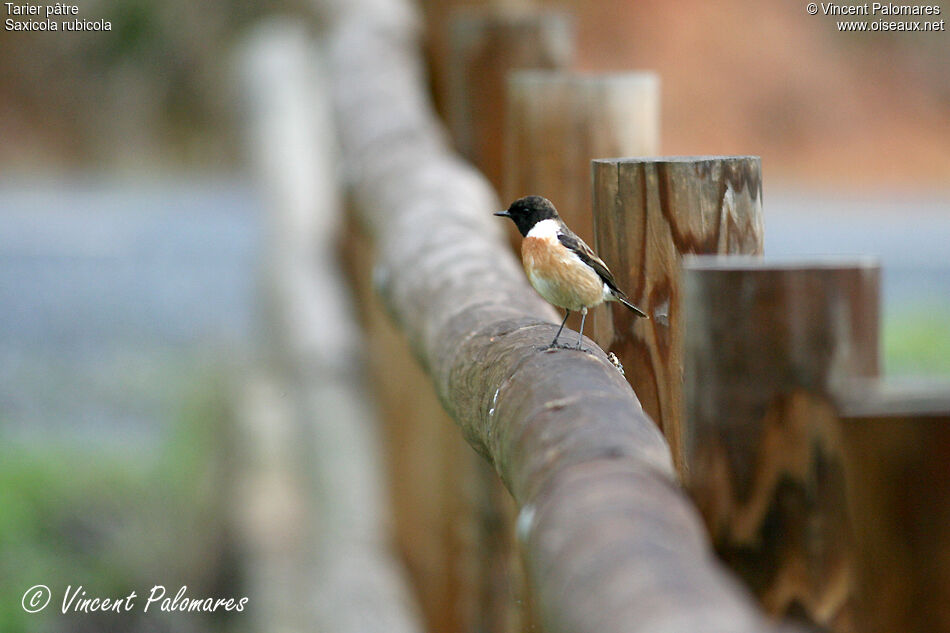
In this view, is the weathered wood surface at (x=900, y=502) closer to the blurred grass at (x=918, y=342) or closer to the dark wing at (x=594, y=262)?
the dark wing at (x=594, y=262)

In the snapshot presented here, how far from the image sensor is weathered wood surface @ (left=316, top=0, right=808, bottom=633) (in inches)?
29.2

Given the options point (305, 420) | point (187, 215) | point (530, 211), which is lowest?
point (305, 420)

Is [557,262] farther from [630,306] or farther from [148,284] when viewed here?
[148,284]

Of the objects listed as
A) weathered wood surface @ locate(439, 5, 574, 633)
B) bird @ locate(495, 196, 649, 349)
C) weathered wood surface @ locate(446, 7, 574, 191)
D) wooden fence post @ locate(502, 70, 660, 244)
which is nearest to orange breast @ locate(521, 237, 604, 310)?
bird @ locate(495, 196, 649, 349)

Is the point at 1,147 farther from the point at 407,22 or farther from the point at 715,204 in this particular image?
the point at 715,204

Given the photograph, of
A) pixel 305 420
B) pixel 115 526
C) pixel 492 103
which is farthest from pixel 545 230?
pixel 115 526

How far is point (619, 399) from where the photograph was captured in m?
1.09

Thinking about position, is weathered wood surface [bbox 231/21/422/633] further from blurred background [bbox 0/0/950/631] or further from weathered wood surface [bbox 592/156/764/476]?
weathered wood surface [bbox 592/156/764/476]

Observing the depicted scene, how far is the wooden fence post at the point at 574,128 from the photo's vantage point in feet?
8.05

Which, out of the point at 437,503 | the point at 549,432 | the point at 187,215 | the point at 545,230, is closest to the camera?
the point at 549,432

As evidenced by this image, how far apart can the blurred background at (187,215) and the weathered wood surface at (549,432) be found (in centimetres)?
167

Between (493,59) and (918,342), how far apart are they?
3.39 m

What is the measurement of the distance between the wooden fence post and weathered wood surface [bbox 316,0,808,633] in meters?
0.16

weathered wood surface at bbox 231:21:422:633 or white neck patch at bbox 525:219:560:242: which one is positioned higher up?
white neck patch at bbox 525:219:560:242
